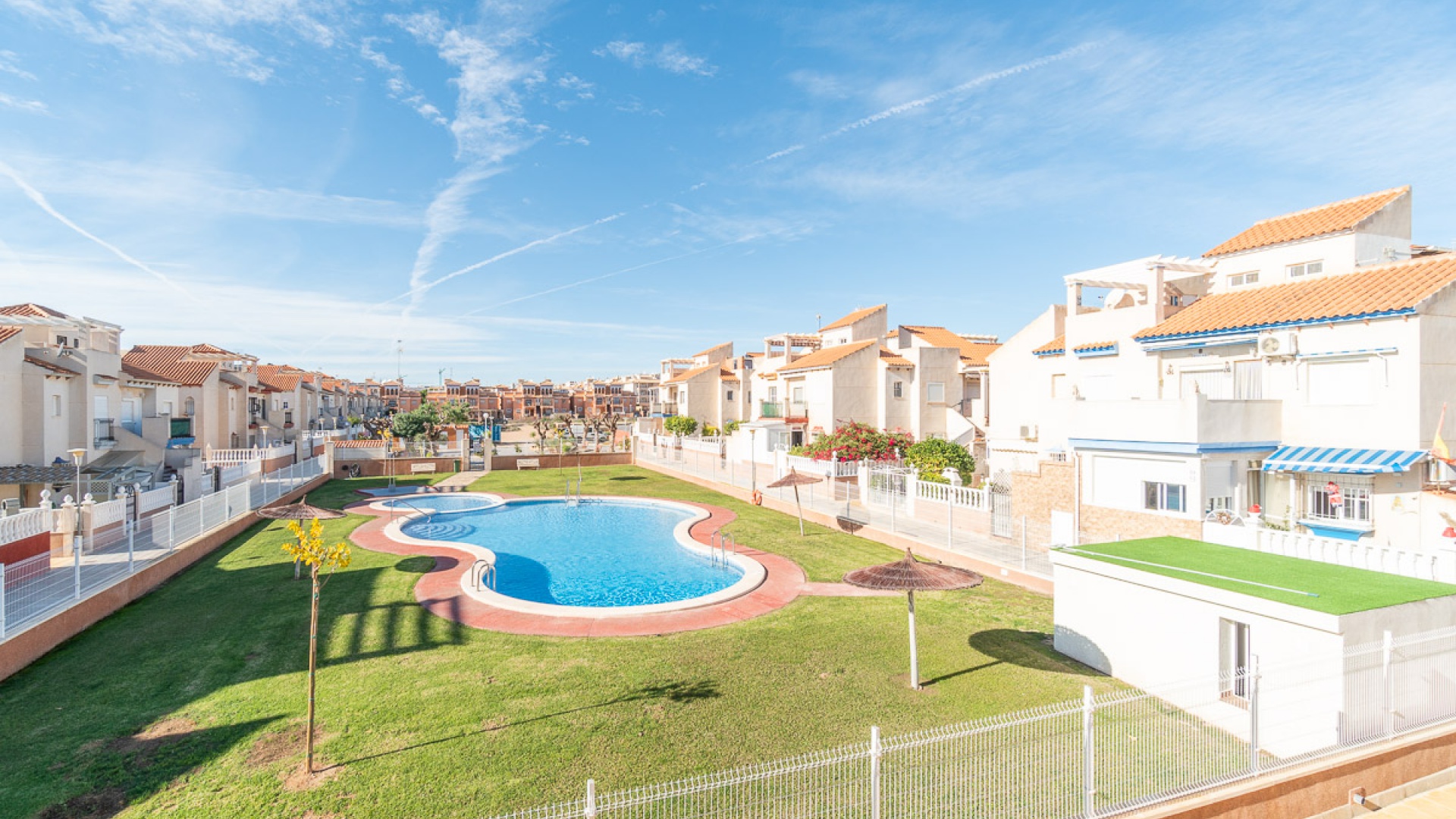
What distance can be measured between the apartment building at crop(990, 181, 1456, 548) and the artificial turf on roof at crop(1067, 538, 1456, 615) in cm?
456

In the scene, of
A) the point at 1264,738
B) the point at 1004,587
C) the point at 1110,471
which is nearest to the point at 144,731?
the point at 1264,738

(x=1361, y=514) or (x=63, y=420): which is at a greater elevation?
(x=63, y=420)

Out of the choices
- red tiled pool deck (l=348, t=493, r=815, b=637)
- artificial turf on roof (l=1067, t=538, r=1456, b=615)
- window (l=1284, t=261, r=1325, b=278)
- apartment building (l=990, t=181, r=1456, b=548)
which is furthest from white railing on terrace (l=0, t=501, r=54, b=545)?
window (l=1284, t=261, r=1325, b=278)

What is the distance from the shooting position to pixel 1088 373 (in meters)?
22.3

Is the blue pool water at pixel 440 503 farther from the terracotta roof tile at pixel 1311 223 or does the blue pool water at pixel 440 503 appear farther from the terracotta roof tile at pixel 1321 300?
the terracotta roof tile at pixel 1311 223

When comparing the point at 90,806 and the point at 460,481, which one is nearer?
the point at 90,806

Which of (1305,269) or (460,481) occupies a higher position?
(1305,269)

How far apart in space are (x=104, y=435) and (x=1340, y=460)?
43.1 m

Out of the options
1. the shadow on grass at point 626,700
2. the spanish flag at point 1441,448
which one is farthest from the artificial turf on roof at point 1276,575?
the shadow on grass at point 626,700

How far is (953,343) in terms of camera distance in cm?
4372

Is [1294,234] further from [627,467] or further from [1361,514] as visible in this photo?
[627,467]

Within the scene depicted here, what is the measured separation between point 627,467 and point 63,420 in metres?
26.5

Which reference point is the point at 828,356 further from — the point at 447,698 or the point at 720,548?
the point at 447,698

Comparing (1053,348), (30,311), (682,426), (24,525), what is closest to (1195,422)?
(1053,348)
